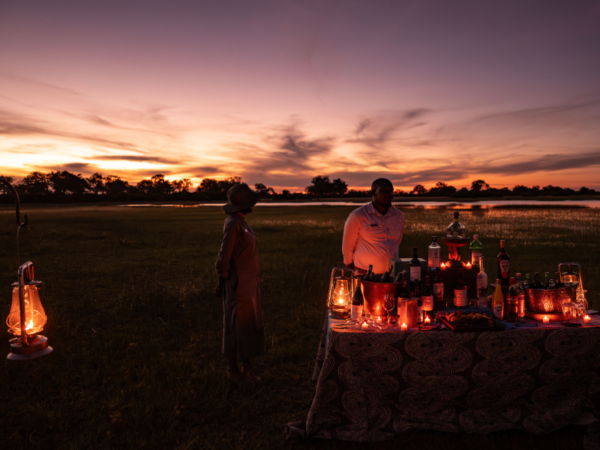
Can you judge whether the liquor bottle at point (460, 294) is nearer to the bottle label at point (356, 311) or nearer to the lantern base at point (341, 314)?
the bottle label at point (356, 311)

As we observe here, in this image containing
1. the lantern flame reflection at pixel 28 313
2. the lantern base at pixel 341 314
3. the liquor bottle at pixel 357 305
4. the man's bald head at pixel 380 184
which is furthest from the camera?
the man's bald head at pixel 380 184

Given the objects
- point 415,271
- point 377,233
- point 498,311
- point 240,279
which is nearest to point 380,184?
point 377,233

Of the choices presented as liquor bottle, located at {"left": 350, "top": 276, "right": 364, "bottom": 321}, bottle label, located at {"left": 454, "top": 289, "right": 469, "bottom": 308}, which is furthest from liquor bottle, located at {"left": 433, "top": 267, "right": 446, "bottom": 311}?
liquor bottle, located at {"left": 350, "top": 276, "right": 364, "bottom": 321}

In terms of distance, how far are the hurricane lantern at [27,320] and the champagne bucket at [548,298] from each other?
192 inches

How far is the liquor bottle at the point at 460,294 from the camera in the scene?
172 inches

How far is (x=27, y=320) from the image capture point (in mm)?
3270

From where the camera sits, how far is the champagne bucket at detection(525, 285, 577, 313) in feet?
13.0

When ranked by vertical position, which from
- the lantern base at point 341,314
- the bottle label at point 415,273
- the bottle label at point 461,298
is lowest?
the lantern base at point 341,314

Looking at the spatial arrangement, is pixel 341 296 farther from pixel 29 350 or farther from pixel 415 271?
pixel 29 350

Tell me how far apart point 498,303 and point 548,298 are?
0.50 meters

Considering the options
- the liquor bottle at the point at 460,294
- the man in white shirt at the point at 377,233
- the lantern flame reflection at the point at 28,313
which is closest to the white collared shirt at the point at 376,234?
the man in white shirt at the point at 377,233

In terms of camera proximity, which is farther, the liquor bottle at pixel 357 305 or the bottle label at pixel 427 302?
the liquor bottle at pixel 357 305

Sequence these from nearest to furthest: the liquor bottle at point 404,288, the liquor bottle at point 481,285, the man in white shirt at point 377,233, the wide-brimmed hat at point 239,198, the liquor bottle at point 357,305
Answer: the liquor bottle at point 404,288, the liquor bottle at point 357,305, the liquor bottle at point 481,285, the wide-brimmed hat at point 239,198, the man in white shirt at point 377,233

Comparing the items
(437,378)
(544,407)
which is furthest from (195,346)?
(544,407)
